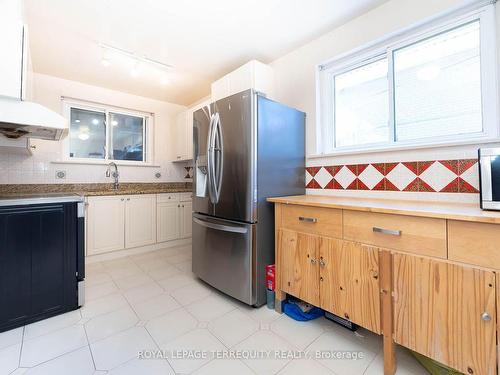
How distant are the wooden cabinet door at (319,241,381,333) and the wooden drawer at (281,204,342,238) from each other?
0.20 ft

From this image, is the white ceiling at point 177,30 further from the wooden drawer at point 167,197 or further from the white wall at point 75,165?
the wooden drawer at point 167,197

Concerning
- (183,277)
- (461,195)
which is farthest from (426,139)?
(183,277)

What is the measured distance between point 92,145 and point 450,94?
4086 mm

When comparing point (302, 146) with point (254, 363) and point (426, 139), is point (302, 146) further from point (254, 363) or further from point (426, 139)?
point (254, 363)

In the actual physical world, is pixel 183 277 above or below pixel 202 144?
below

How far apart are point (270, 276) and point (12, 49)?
2.30 meters

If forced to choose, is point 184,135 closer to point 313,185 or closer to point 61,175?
point 61,175

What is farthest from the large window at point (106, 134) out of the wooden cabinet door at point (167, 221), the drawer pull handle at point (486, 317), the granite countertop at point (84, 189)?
the drawer pull handle at point (486, 317)

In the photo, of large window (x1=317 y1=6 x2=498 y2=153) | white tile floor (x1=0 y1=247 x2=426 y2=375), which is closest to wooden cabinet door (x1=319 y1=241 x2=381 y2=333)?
white tile floor (x1=0 y1=247 x2=426 y2=375)

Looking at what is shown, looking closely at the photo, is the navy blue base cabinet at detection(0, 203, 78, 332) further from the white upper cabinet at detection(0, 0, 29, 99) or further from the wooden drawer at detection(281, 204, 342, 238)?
the wooden drawer at detection(281, 204, 342, 238)

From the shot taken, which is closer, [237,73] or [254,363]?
[254,363]

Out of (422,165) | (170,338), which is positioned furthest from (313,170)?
(170,338)

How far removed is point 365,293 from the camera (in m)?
1.28

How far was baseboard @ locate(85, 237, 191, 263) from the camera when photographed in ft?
9.55
